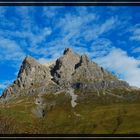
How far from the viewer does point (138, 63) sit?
89.4 m

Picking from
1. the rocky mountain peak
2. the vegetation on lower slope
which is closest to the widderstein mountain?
the vegetation on lower slope

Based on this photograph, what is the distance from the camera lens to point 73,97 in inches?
2992

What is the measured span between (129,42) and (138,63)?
22.6 ft

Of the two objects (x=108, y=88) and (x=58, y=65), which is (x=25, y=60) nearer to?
(x=58, y=65)

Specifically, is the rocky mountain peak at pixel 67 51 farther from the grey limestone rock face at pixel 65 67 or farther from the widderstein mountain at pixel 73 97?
the widderstein mountain at pixel 73 97

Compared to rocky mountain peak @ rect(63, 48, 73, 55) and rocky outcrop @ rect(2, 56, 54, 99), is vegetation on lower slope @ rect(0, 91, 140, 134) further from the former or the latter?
rocky mountain peak @ rect(63, 48, 73, 55)

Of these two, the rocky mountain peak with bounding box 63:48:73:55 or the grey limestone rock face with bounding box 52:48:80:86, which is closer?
the grey limestone rock face with bounding box 52:48:80:86

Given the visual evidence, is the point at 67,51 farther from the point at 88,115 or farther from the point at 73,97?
the point at 88,115

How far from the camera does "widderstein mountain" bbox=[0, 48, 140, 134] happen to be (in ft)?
183

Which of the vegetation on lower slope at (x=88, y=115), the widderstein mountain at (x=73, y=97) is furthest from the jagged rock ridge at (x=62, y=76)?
the vegetation on lower slope at (x=88, y=115)

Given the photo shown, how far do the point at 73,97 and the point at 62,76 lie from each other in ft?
52.5

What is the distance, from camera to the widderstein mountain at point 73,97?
55875 mm

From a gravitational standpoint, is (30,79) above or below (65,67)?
below

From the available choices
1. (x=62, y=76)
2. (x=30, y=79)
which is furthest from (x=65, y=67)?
(x=30, y=79)
